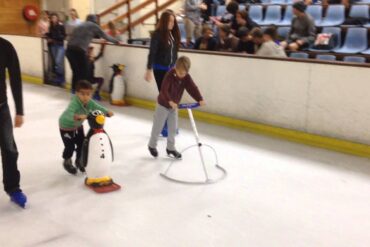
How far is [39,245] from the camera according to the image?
266 centimetres

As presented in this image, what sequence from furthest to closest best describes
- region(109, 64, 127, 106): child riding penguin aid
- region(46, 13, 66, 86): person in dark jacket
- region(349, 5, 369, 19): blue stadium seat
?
region(46, 13, 66, 86): person in dark jacket
region(349, 5, 369, 19): blue stadium seat
region(109, 64, 127, 106): child riding penguin aid

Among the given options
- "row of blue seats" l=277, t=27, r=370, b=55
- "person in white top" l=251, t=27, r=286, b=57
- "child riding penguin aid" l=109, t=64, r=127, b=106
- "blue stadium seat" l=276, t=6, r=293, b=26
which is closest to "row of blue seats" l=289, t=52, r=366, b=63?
"row of blue seats" l=277, t=27, r=370, b=55

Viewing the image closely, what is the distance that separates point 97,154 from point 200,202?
2.72ft

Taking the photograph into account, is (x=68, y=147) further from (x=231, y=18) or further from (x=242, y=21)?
(x=231, y=18)

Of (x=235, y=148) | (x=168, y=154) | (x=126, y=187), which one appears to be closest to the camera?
(x=126, y=187)

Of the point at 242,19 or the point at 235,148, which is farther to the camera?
the point at 242,19

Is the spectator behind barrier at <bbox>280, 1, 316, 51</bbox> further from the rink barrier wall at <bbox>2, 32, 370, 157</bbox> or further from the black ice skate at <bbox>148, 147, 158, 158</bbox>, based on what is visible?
the black ice skate at <bbox>148, 147, 158, 158</bbox>

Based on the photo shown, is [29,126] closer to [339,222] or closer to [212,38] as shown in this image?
[212,38]

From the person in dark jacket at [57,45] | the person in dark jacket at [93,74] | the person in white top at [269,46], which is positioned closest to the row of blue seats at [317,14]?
the person in white top at [269,46]

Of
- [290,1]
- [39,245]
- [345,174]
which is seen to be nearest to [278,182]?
[345,174]

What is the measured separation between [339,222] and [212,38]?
12.7ft

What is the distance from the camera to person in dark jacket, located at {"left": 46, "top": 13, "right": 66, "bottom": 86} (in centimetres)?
821

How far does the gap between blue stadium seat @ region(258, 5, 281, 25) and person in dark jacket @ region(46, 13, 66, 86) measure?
11.6 feet

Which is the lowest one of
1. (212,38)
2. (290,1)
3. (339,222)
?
(339,222)
